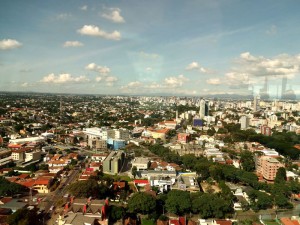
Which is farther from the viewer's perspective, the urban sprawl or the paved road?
the paved road

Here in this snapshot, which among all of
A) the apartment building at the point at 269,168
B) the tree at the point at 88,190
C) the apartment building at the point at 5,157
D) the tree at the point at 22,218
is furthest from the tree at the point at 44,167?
the apartment building at the point at 269,168

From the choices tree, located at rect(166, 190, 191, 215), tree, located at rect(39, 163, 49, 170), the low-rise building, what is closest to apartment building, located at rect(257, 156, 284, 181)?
tree, located at rect(166, 190, 191, 215)

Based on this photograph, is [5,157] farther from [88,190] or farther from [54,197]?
[88,190]

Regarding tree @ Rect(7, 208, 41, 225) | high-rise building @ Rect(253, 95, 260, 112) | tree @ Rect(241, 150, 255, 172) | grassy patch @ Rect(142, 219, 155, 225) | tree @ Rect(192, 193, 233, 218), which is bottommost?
grassy patch @ Rect(142, 219, 155, 225)

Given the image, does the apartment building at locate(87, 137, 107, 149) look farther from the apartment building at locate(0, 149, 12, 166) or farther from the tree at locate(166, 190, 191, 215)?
the tree at locate(166, 190, 191, 215)

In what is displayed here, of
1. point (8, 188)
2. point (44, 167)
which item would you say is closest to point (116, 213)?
point (8, 188)

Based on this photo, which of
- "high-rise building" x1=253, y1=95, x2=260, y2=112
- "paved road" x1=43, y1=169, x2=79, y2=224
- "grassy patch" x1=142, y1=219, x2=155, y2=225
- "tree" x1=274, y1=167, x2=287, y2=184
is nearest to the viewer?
"grassy patch" x1=142, y1=219, x2=155, y2=225

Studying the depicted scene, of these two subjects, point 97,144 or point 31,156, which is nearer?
point 31,156
